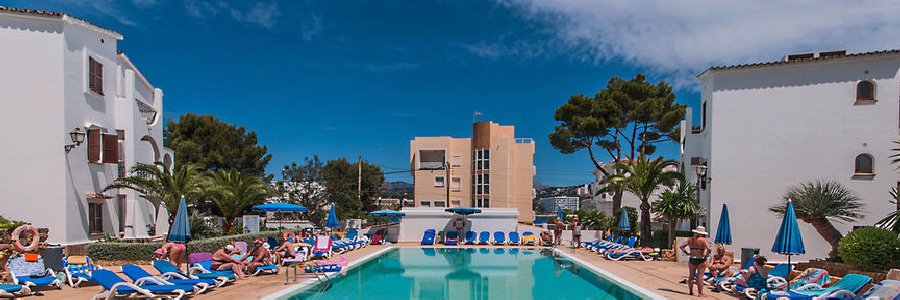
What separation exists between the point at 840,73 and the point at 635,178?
697 cm

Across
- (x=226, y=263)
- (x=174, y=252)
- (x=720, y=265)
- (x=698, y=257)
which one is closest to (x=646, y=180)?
(x=720, y=265)

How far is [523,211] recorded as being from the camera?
47.6 m

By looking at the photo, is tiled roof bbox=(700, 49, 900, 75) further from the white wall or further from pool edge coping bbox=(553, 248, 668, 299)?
the white wall

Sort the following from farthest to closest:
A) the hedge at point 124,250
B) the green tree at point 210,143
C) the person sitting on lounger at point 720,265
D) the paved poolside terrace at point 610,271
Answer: the green tree at point 210,143, the hedge at point 124,250, the person sitting on lounger at point 720,265, the paved poolside terrace at point 610,271

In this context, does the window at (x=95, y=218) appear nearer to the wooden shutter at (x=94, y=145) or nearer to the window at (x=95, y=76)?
the wooden shutter at (x=94, y=145)

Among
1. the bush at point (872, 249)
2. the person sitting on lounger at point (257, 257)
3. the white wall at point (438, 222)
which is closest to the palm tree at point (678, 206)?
the bush at point (872, 249)

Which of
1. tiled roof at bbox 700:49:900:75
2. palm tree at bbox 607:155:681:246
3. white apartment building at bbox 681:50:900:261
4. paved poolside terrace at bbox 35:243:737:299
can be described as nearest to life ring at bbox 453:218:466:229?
paved poolside terrace at bbox 35:243:737:299

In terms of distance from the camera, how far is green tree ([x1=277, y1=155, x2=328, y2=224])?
1650 inches

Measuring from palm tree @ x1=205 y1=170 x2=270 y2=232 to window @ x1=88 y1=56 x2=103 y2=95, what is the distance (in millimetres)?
4479

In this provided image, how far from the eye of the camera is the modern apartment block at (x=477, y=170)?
47.0 meters

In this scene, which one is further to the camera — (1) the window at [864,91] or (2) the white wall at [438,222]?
(2) the white wall at [438,222]

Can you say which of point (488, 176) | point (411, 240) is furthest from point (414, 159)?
point (411, 240)

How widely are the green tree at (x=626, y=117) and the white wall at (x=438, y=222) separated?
6.58 m

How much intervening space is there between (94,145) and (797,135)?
21422 mm
